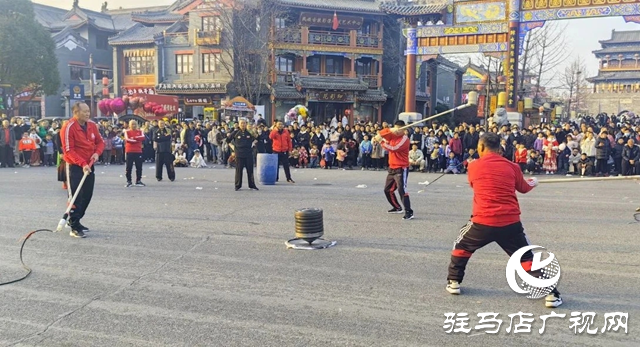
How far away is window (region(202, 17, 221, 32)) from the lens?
38138 mm

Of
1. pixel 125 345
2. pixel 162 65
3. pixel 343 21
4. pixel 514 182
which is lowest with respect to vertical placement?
pixel 125 345

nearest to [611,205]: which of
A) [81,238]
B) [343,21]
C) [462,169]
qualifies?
[462,169]

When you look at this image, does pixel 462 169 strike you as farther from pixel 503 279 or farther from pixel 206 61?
pixel 206 61

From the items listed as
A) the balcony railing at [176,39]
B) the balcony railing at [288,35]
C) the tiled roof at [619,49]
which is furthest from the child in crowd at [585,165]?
the tiled roof at [619,49]

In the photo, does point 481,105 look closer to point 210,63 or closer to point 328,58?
point 328,58

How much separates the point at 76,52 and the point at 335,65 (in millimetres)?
21562

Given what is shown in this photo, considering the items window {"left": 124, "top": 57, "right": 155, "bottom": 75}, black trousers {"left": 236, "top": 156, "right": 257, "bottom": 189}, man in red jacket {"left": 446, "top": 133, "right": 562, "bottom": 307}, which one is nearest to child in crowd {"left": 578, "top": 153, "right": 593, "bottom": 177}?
black trousers {"left": 236, "top": 156, "right": 257, "bottom": 189}

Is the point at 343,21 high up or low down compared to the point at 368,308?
up

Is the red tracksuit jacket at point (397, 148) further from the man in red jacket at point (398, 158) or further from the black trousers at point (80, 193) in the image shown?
the black trousers at point (80, 193)

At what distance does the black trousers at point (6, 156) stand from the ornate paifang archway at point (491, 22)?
18.1 metres

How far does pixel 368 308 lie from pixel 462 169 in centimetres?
1528

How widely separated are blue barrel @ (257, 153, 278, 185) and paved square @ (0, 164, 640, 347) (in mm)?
3258

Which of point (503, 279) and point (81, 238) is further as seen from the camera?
point (81, 238)

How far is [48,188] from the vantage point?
548 inches
